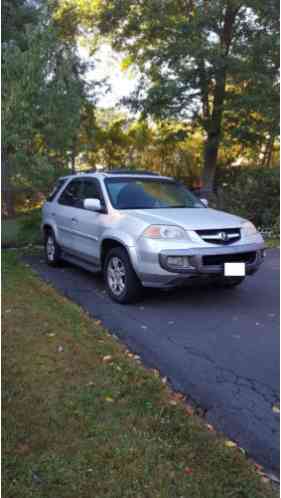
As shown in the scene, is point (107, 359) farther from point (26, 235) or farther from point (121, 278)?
point (26, 235)

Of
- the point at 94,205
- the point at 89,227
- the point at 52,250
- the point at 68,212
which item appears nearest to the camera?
the point at 94,205

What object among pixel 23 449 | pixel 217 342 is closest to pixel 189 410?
pixel 23 449

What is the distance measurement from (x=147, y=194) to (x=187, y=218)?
1001mm

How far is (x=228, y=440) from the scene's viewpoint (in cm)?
268

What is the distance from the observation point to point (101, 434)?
2.64m

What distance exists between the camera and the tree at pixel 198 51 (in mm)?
11469

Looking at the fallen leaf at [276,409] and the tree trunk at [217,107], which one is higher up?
the tree trunk at [217,107]

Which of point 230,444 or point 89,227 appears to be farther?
point 89,227

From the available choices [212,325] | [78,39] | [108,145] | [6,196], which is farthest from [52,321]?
[108,145]

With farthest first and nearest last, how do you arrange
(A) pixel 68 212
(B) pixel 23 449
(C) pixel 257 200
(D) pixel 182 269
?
(C) pixel 257 200
(A) pixel 68 212
(D) pixel 182 269
(B) pixel 23 449

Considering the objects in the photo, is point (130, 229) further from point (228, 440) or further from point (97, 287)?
point (228, 440)

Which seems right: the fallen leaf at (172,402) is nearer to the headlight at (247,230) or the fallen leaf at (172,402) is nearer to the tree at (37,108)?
the headlight at (247,230)

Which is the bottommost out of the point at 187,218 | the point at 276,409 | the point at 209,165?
the point at 276,409

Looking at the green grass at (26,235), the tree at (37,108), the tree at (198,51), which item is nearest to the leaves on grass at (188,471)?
the tree at (37,108)
